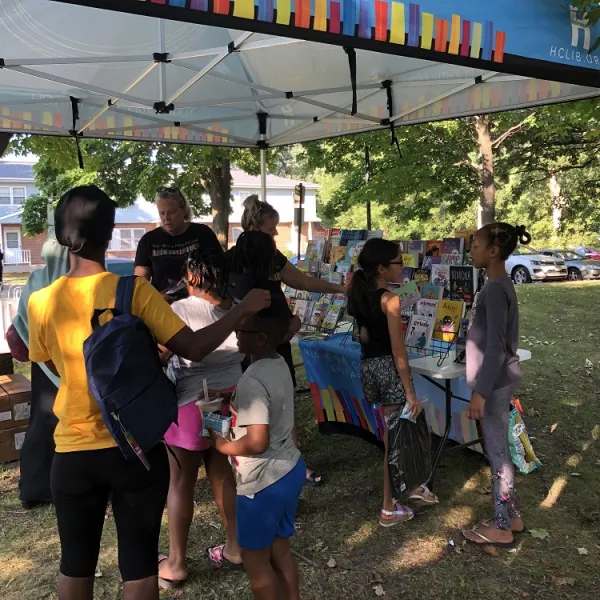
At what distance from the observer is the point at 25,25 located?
152 inches

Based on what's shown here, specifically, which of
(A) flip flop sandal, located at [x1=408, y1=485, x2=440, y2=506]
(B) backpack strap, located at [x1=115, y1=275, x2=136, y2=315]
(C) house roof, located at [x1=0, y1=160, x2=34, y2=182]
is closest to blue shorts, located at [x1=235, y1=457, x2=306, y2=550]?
(B) backpack strap, located at [x1=115, y1=275, x2=136, y2=315]

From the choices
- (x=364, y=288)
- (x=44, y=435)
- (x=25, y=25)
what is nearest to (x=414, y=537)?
(x=364, y=288)

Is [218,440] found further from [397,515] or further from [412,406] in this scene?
[397,515]

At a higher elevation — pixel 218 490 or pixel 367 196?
pixel 367 196

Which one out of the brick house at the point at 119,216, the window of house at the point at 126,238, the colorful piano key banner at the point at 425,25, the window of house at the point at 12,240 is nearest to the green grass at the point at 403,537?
the colorful piano key banner at the point at 425,25

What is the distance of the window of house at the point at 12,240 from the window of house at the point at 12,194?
2062 mm

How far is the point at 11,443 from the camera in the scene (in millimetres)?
4301

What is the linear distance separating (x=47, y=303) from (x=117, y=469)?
1.78ft

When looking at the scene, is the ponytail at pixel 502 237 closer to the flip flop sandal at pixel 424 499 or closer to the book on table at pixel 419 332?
the book on table at pixel 419 332

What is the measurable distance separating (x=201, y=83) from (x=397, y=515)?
3996mm

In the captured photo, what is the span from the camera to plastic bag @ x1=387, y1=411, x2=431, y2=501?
3.18 m

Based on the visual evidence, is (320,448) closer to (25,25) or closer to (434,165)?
(25,25)

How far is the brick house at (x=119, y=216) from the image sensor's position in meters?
31.3

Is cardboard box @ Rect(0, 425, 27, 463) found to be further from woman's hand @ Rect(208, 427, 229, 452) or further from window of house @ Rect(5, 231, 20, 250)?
window of house @ Rect(5, 231, 20, 250)
